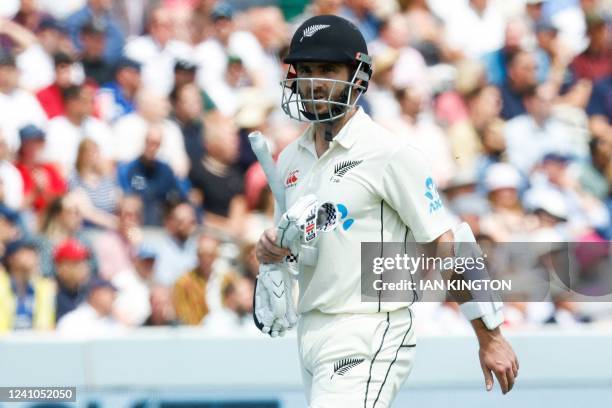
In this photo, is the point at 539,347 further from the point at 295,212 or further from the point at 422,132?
the point at 422,132

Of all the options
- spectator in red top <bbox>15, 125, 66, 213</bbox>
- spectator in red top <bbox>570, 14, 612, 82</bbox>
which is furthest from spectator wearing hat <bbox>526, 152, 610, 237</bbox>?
spectator in red top <bbox>15, 125, 66, 213</bbox>

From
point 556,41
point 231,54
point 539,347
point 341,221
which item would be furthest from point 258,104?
point 341,221

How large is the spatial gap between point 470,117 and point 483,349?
199 inches

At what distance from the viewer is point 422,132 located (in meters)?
9.09

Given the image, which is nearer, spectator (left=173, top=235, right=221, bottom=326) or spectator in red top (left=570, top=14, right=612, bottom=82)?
spectator (left=173, top=235, right=221, bottom=326)

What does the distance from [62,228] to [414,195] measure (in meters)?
4.28

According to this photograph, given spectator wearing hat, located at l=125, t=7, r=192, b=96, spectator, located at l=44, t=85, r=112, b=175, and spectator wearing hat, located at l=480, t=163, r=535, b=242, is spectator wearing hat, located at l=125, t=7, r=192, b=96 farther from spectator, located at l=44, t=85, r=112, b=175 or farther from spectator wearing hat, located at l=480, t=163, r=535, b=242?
spectator wearing hat, located at l=480, t=163, r=535, b=242

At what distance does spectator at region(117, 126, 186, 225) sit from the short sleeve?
4.14 meters

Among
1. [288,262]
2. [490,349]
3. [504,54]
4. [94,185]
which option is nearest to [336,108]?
[288,262]

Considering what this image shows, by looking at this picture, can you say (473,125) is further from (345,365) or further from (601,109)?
(345,365)

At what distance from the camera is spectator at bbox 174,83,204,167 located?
8.72 meters

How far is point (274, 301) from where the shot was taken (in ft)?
14.9

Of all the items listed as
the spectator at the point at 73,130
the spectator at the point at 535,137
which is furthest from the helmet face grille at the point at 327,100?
the spectator at the point at 535,137

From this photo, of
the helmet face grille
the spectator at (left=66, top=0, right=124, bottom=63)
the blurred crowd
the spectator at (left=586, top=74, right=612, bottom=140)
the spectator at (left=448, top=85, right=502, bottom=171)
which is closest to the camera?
the helmet face grille
